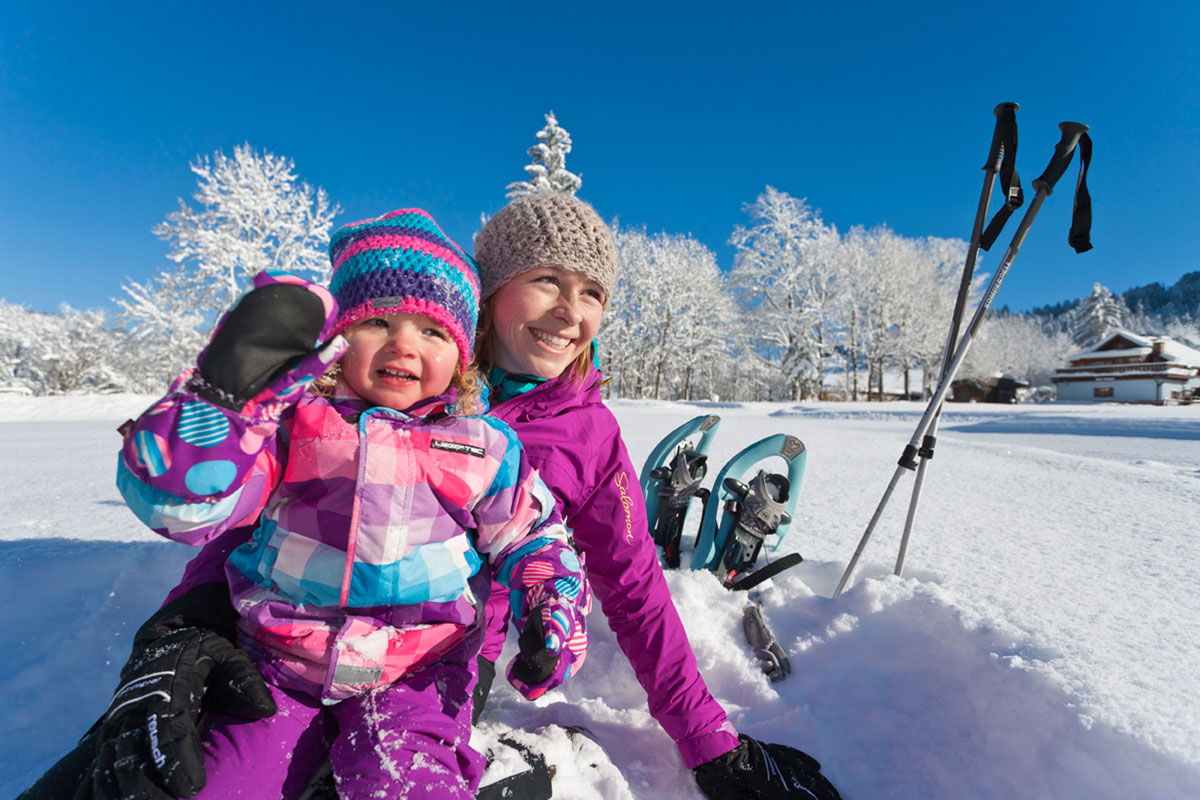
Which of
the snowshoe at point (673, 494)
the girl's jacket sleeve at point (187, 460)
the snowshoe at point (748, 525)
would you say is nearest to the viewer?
the girl's jacket sleeve at point (187, 460)

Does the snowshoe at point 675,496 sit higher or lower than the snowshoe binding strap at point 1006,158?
lower

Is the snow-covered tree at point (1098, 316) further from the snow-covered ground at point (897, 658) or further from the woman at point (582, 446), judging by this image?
the woman at point (582, 446)

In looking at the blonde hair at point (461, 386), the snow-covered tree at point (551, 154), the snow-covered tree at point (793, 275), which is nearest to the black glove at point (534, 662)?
the blonde hair at point (461, 386)

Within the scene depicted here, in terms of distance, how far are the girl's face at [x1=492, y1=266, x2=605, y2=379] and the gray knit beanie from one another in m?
0.04

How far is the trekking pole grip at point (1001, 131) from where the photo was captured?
5.91 feet

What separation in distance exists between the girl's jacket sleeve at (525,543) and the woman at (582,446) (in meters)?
0.28

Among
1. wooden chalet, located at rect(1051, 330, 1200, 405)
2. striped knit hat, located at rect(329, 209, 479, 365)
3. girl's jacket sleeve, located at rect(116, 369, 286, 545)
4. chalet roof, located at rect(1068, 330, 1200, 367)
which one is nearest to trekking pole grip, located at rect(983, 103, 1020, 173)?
striped knit hat, located at rect(329, 209, 479, 365)

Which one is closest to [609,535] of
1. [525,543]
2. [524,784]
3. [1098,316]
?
[525,543]

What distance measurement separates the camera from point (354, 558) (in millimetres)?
1162

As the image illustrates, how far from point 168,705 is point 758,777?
128 cm

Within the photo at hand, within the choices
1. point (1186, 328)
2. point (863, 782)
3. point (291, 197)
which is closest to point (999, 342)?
point (1186, 328)

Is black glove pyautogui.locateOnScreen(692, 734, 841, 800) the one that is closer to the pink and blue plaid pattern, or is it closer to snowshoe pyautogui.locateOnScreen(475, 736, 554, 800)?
snowshoe pyautogui.locateOnScreen(475, 736, 554, 800)

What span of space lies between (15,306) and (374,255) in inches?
2878

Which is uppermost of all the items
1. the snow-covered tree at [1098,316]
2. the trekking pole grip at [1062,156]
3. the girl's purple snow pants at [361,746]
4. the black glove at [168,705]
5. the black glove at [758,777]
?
the snow-covered tree at [1098,316]
